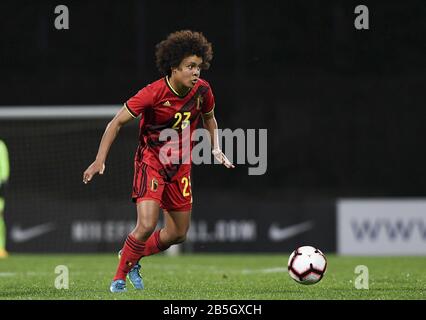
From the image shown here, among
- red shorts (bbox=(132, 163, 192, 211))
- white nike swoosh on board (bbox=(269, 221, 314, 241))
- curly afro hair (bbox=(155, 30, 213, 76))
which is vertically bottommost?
white nike swoosh on board (bbox=(269, 221, 314, 241))

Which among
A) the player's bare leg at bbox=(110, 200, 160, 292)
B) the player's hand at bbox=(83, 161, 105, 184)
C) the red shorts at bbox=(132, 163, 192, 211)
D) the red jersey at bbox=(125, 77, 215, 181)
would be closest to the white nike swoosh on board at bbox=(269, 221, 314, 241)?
the red shorts at bbox=(132, 163, 192, 211)

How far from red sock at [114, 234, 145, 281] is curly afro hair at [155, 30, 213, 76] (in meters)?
1.40

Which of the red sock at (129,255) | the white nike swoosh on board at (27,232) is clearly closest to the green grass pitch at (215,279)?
the red sock at (129,255)

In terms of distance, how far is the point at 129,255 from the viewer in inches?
302

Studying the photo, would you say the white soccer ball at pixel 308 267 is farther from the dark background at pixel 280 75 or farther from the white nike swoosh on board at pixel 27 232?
the dark background at pixel 280 75

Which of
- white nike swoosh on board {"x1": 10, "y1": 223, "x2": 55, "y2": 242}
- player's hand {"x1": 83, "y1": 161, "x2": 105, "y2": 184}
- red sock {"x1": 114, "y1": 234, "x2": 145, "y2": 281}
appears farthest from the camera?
white nike swoosh on board {"x1": 10, "y1": 223, "x2": 55, "y2": 242}

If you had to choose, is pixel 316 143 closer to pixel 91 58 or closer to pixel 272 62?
pixel 272 62

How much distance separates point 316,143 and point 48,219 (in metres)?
5.76

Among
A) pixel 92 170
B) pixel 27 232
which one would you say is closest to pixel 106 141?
pixel 92 170

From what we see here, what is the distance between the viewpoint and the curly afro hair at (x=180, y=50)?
7.82m

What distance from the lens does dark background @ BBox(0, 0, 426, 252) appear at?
742 inches

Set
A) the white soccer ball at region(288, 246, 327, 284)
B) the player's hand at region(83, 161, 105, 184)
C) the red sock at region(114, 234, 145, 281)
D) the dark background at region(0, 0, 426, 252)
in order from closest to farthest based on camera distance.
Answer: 1. the player's hand at region(83, 161, 105, 184)
2. the red sock at region(114, 234, 145, 281)
3. the white soccer ball at region(288, 246, 327, 284)
4. the dark background at region(0, 0, 426, 252)

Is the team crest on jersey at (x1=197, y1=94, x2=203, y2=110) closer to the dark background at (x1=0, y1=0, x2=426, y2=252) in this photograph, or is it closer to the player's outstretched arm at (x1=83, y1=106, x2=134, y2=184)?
the player's outstretched arm at (x1=83, y1=106, x2=134, y2=184)
